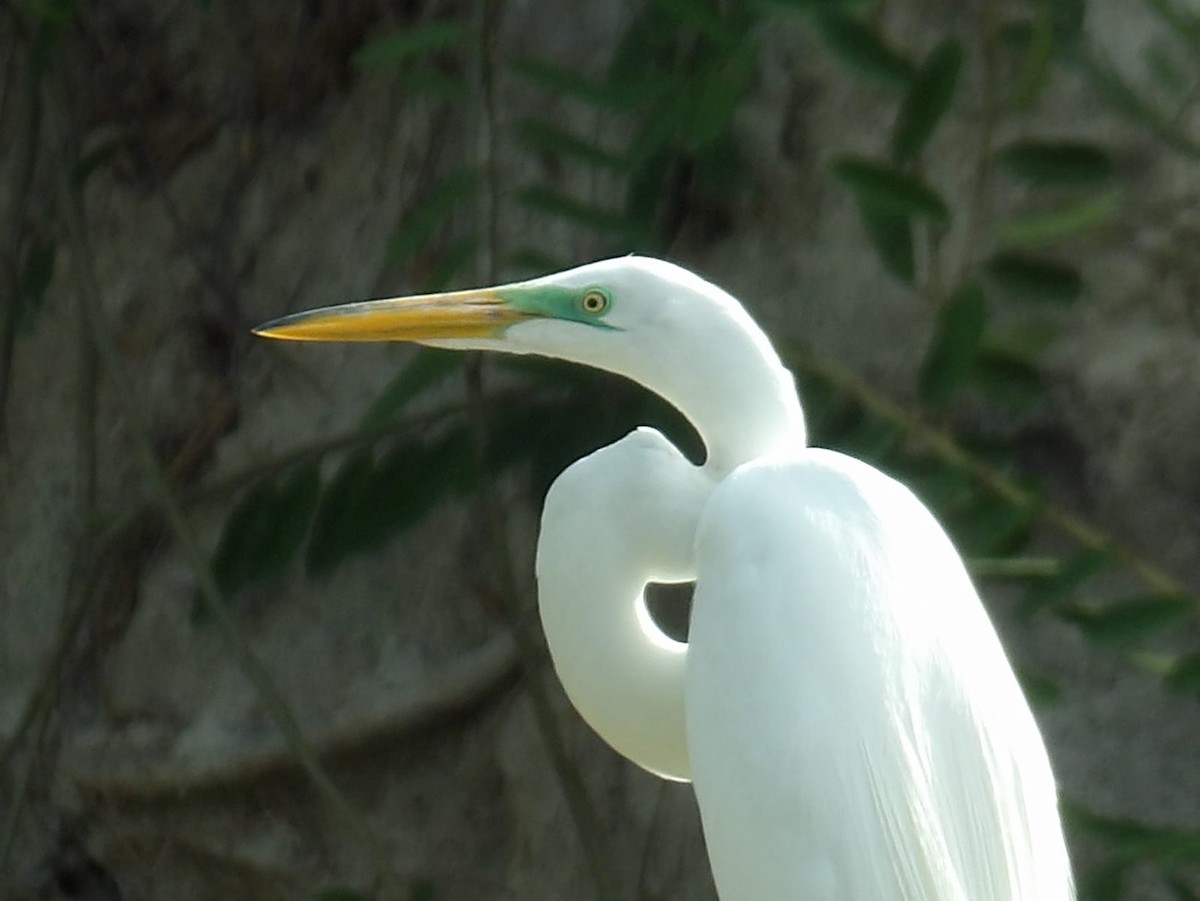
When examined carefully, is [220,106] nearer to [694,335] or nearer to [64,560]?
[64,560]

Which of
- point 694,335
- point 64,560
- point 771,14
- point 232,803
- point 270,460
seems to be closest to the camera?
point 694,335

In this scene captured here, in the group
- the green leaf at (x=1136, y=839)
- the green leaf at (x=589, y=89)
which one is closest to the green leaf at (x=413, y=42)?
the green leaf at (x=589, y=89)

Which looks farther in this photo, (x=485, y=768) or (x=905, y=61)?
(x=485, y=768)

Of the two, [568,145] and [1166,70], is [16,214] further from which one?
[1166,70]

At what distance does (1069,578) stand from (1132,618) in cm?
7

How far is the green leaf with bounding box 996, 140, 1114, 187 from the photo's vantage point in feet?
7.19

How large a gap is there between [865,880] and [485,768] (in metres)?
1.64

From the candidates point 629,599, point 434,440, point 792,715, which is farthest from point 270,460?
point 792,715

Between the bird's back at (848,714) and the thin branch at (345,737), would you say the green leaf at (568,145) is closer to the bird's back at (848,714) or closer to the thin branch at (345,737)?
the thin branch at (345,737)

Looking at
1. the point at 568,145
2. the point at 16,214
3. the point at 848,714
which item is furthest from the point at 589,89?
the point at 16,214

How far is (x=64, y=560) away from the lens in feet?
10.5

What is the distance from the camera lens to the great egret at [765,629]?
1.28m

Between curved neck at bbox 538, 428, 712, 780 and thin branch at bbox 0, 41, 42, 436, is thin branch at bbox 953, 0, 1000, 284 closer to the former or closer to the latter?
curved neck at bbox 538, 428, 712, 780

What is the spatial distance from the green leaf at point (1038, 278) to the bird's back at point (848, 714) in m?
0.89
